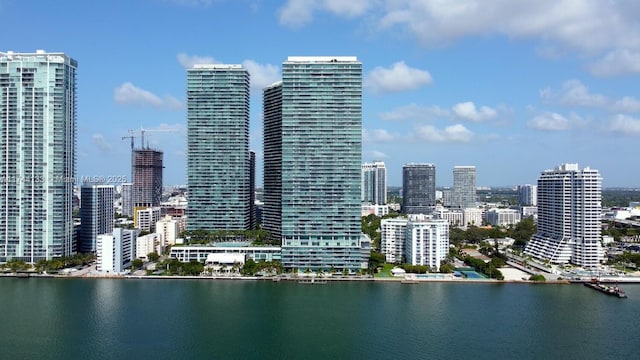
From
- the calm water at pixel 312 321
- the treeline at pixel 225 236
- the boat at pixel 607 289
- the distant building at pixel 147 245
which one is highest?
the treeline at pixel 225 236

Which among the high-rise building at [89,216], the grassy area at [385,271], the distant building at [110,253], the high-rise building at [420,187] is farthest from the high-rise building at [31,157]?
the high-rise building at [420,187]

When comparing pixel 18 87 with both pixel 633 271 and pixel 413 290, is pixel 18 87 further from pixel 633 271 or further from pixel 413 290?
pixel 633 271

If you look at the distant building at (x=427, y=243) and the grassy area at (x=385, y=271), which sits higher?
the distant building at (x=427, y=243)

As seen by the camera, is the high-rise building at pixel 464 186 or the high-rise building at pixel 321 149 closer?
the high-rise building at pixel 321 149

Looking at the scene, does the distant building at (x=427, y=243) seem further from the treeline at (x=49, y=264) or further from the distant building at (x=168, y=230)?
the treeline at (x=49, y=264)

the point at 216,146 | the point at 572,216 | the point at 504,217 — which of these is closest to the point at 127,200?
the point at 216,146

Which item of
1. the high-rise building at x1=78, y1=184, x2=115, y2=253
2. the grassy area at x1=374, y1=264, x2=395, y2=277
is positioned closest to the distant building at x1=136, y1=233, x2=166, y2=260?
the high-rise building at x1=78, y1=184, x2=115, y2=253

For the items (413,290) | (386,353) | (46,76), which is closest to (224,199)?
(46,76)
